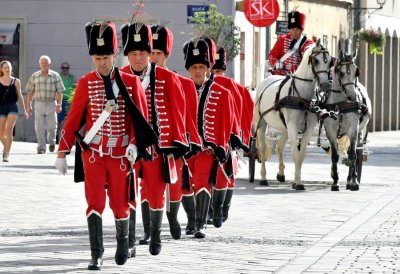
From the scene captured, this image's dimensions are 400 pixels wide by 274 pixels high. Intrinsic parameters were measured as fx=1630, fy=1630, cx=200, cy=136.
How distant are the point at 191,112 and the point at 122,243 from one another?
7.66ft

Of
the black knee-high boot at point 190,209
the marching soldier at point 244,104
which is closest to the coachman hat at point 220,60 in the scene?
the marching soldier at point 244,104

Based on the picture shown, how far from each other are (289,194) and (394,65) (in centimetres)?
3726

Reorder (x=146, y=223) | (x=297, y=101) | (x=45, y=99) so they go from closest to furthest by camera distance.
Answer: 1. (x=146, y=223)
2. (x=297, y=101)
3. (x=45, y=99)

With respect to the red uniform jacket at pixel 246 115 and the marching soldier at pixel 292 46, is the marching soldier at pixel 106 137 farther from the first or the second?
the marching soldier at pixel 292 46

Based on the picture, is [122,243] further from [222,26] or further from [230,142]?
[222,26]

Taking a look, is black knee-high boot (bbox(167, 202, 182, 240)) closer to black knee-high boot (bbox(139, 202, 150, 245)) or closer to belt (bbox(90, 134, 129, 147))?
black knee-high boot (bbox(139, 202, 150, 245))

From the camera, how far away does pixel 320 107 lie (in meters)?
22.5

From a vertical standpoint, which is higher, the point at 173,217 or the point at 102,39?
the point at 102,39

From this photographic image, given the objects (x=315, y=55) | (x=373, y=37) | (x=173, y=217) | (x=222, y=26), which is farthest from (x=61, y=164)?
(x=373, y=37)

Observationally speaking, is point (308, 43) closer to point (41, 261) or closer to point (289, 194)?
point (289, 194)

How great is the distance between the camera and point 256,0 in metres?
31.0

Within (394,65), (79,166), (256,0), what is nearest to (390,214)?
(79,166)

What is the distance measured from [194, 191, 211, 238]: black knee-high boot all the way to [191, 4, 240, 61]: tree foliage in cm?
1771

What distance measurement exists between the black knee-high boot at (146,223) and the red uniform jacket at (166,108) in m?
0.63
